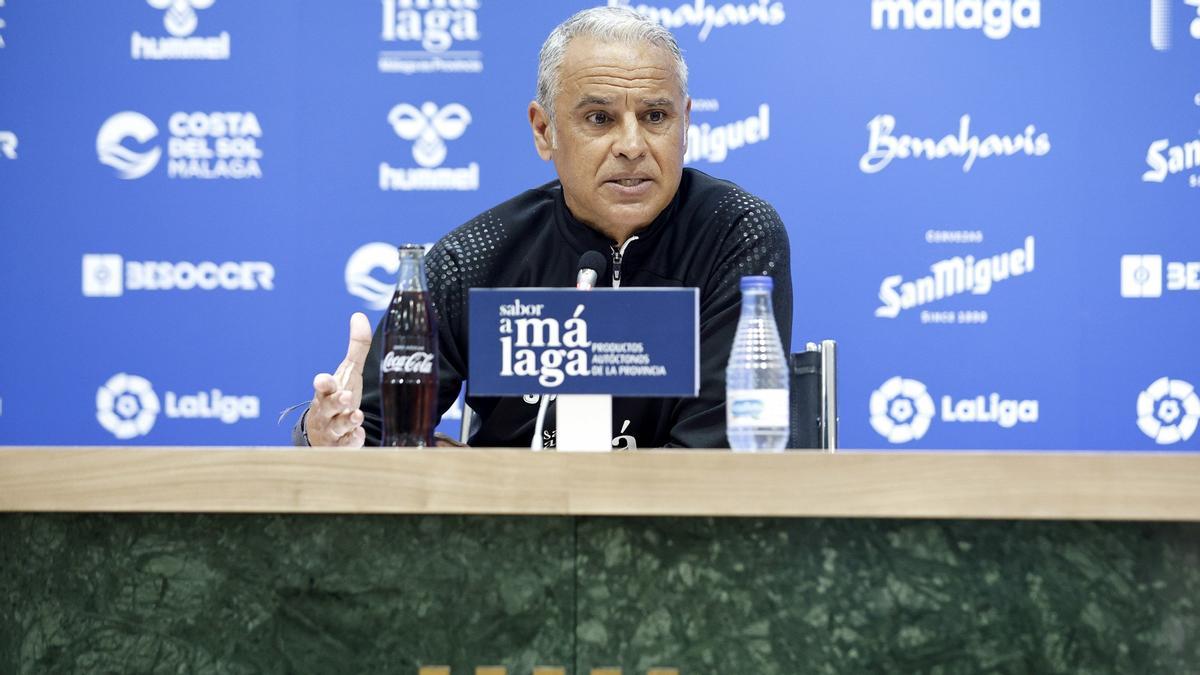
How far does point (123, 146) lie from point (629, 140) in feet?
5.77

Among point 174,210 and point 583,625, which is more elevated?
point 174,210

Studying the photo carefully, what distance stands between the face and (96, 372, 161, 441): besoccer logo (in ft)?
5.26

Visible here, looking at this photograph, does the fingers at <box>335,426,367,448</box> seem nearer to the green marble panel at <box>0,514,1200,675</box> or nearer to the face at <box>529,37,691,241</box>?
the green marble panel at <box>0,514,1200,675</box>

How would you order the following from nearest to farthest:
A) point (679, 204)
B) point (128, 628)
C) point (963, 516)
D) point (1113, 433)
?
point (963, 516)
point (128, 628)
point (679, 204)
point (1113, 433)

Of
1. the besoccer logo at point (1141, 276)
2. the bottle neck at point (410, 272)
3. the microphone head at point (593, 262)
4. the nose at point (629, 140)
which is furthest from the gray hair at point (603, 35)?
the besoccer logo at point (1141, 276)

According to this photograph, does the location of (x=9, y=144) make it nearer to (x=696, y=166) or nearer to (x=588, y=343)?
(x=696, y=166)

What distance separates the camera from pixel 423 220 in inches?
133

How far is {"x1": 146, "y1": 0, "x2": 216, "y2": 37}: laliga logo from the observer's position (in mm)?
3385

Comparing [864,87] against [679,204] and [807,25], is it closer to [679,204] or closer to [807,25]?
[807,25]

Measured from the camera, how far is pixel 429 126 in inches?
132

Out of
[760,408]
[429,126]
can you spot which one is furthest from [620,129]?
[429,126]

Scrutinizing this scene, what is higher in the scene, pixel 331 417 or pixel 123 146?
pixel 123 146

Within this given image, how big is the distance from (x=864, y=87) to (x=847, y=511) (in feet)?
7.54

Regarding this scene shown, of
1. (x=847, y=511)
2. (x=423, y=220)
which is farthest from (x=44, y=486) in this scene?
(x=423, y=220)
